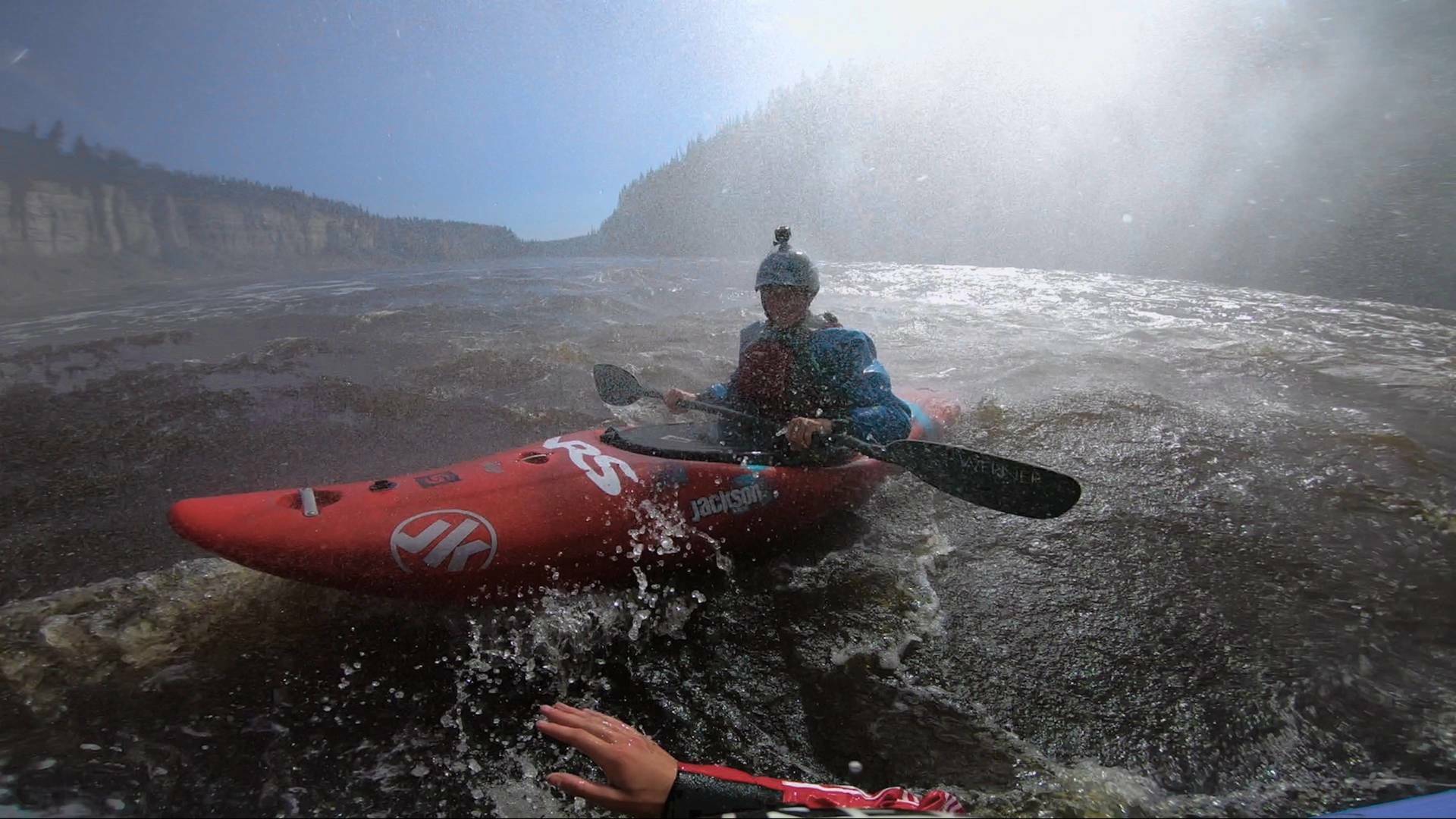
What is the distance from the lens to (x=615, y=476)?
330cm

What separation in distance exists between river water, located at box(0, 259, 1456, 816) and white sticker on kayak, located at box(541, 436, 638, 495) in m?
0.55

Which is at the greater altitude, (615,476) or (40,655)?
(615,476)

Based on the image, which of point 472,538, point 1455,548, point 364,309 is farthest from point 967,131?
point 472,538

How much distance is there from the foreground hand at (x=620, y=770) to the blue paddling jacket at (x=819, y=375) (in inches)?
109

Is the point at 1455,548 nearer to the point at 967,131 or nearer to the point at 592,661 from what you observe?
the point at 592,661

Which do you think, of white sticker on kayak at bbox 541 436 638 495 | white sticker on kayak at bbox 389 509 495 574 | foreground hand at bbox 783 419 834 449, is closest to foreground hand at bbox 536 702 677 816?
white sticker on kayak at bbox 389 509 495 574

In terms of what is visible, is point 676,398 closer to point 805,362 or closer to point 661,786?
point 805,362

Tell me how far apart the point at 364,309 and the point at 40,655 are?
1517 cm

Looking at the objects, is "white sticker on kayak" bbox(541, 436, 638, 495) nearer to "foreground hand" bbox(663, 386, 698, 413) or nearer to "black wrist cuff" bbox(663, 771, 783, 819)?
"foreground hand" bbox(663, 386, 698, 413)

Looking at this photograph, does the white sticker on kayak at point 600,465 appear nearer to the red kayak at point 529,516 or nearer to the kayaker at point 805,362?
the red kayak at point 529,516

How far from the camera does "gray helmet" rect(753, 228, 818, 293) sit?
413cm

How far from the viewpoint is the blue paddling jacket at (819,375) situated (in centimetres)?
413

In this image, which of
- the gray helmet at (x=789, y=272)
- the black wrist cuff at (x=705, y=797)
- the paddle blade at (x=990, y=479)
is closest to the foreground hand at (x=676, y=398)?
the gray helmet at (x=789, y=272)

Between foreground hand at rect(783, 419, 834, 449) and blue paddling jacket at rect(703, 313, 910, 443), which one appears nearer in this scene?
foreground hand at rect(783, 419, 834, 449)
